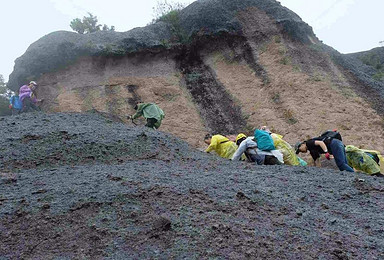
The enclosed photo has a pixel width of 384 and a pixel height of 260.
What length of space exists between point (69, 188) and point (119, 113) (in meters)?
12.9

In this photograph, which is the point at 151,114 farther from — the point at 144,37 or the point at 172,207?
the point at 144,37

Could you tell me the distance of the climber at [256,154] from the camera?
9602 mm

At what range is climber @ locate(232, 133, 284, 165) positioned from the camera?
960cm

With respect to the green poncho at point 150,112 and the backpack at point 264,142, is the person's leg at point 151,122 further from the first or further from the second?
the backpack at point 264,142

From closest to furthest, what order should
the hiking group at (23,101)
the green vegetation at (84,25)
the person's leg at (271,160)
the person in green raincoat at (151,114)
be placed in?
1. the person's leg at (271,160)
2. the person in green raincoat at (151,114)
3. the hiking group at (23,101)
4. the green vegetation at (84,25)

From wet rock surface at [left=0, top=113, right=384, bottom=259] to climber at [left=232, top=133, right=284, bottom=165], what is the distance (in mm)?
595

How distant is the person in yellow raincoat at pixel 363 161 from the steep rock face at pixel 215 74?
613cm

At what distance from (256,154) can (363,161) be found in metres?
2.52

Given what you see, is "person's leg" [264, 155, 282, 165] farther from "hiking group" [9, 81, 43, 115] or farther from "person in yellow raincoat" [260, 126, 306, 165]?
"hiking group" [9, 81, 43, 115]

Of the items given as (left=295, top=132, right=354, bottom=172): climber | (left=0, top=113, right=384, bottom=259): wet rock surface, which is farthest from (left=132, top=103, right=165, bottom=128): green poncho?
(left=295, top=132, right=354, bottom=172): climber

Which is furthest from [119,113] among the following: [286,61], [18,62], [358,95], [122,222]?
[122,222]

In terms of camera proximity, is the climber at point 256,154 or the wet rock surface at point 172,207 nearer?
the wet rock surface at point 172,207

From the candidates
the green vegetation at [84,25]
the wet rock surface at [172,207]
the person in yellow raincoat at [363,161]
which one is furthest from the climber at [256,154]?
the green vegetation at [84,25]

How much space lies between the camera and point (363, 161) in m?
9.62
